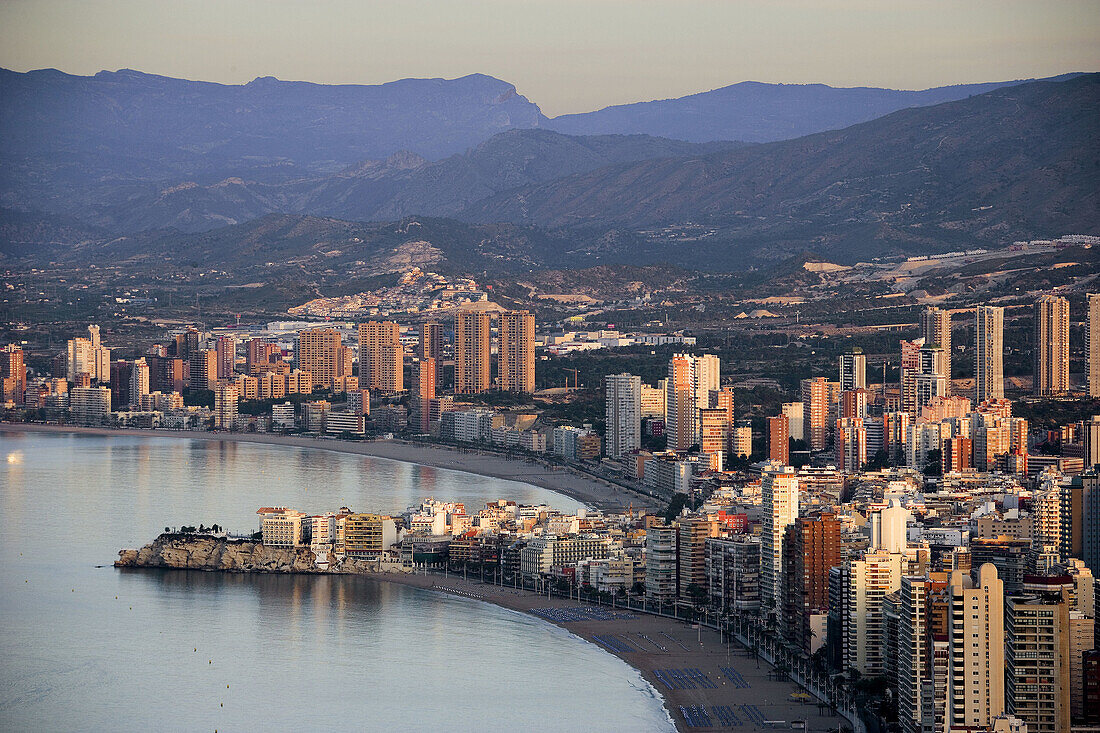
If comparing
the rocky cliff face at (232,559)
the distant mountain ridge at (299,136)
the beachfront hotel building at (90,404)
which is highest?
the distant mountain ridge at (299,136)

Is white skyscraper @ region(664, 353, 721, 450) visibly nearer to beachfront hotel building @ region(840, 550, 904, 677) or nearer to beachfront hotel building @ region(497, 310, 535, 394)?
beachfront hotel building @ region(497, 310, 535, 394)

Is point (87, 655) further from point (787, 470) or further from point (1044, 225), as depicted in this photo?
point (1044, 225)

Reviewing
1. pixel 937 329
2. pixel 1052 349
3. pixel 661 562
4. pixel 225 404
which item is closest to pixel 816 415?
pixel 1052 349

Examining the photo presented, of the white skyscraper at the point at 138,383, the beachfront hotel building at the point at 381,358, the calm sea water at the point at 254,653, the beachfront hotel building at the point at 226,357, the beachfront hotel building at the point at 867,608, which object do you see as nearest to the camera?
the calm sea water at the point at 254,653

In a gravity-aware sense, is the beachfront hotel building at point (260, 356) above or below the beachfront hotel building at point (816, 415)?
above

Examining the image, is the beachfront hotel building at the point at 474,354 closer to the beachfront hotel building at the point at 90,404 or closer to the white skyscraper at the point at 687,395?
the beachfront hotel building at the point at 90,404

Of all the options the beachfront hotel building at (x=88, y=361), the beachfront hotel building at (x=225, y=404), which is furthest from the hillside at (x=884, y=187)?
the beachfront hotel building at (x=225, y=404)
